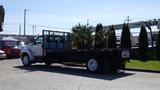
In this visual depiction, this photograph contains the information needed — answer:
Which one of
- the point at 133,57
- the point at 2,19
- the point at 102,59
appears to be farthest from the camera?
the point at 133,57

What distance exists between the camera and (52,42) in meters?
19.7

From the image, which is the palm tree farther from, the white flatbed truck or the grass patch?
the grass patch

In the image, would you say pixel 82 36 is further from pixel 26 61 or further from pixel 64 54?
pixel 64 54

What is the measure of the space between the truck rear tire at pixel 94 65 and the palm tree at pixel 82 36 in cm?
1352

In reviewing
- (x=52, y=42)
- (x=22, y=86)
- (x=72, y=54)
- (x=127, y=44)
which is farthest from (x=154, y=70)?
(x=127, y=44)

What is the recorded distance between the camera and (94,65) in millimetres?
15922

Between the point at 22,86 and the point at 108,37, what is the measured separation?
20.6 metres

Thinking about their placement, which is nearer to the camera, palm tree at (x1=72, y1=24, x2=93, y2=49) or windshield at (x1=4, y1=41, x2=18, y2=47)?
palm tree at (x1=72, y1=24, x2=93, y2=49)

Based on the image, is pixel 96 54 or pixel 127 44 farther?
pixel 127 44

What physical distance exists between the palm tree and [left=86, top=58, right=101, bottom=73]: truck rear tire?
1352 cm

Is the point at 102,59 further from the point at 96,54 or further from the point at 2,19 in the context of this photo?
the point at 2,19

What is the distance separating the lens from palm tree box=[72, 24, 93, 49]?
29873 mm

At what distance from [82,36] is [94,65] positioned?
48.3 ft

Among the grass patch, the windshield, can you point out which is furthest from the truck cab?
the windshield
